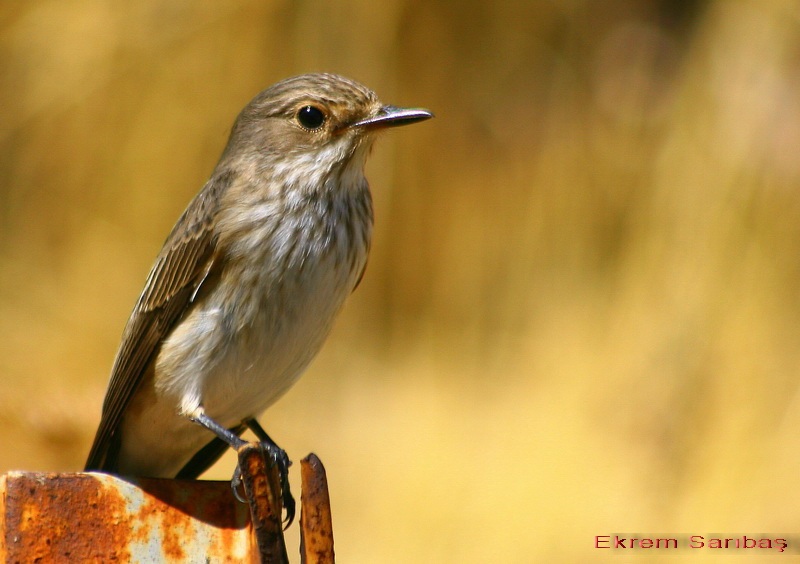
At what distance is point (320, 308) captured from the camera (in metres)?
3.29

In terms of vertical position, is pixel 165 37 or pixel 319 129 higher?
pixel 165 37

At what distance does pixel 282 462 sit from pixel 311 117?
1146 millimetres

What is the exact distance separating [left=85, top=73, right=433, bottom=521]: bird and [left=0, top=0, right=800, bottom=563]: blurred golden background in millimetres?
1789

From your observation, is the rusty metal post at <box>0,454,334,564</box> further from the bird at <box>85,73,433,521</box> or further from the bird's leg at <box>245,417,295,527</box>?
the bird at <box>85,73,433,521</box>

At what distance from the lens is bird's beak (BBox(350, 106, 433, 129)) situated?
11.3ft

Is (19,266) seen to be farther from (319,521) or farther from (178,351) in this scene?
(319,521)

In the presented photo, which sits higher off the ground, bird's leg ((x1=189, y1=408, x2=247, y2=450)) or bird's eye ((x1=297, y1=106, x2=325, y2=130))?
bird's eye ((x1=297, y1=106, x2=325, y2=130))

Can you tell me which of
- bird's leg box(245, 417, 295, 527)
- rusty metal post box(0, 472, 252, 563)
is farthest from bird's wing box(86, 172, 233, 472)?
rusty metal post box(0, 472, 252, 563)

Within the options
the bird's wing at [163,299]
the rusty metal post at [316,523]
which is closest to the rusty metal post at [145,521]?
the rusty metal post at [316,523]

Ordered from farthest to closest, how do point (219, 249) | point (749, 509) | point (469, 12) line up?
point (469, 12) < point (749, 509) < point (219, 249)

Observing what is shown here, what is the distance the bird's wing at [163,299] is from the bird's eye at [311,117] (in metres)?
0.30

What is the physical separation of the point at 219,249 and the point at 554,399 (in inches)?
123

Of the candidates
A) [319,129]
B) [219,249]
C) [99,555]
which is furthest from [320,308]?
[99,555]

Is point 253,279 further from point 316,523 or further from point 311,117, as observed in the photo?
point 316,523
